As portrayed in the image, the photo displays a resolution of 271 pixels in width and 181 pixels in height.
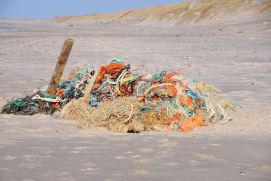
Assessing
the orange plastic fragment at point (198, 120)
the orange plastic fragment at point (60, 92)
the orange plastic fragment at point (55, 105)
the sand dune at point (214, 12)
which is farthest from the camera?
the sand dune at point (214, 12)

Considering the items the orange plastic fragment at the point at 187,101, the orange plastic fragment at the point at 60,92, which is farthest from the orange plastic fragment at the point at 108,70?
the orange plastic fragment at the point at 187,101

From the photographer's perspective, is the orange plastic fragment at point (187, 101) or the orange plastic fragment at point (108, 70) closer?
the orange plastic fragment at point (187, 101)

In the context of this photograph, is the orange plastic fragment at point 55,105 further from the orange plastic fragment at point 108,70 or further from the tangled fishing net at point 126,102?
the orange plastic fragment at point 108,70

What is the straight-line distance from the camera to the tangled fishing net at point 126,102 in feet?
26.2

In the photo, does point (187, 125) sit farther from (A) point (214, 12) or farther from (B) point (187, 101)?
(A) point (214, 12)

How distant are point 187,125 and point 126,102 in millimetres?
946

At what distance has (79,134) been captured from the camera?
737 centimetres

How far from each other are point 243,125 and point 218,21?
54783 millimetres

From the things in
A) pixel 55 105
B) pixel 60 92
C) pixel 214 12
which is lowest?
pixel 55 105

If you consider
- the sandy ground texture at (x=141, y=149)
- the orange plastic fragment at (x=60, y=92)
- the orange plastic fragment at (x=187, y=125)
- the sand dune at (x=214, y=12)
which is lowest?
the sandy ground texture at (x=141, y=149)

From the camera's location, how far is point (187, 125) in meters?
7.98

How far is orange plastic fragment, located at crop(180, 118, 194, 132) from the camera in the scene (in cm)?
789

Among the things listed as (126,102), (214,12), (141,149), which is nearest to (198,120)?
(126,102)

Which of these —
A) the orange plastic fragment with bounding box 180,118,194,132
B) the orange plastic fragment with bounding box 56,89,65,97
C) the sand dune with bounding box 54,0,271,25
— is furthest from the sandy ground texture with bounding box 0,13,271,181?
the sand dune with bounding box 54,0,271,25
